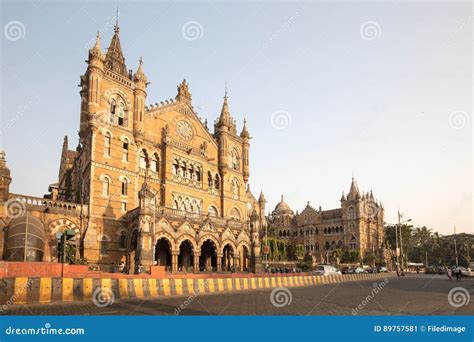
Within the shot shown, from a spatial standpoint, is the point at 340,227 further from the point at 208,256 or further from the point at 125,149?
the point at 125,149

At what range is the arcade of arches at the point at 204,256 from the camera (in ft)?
121

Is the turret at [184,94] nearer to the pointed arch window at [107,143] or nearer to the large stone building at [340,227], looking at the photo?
the pointed arch window at [107,143]

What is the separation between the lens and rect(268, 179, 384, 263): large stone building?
301ft

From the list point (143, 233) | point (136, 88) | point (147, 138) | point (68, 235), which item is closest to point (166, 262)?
point (143, 233)

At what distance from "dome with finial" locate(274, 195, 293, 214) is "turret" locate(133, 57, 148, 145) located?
74.4m

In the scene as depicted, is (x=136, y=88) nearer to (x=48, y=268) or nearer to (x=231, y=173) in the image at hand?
(x=231, y=173)

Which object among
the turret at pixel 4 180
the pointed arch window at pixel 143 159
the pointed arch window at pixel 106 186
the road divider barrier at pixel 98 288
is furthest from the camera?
the pointed arch window at pixel 143 159

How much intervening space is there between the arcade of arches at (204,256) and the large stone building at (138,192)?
10 centimetres

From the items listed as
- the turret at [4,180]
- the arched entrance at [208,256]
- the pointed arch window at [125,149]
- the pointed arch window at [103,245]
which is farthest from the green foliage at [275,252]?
the turret at [4,180]

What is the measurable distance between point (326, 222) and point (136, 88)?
69689 mm

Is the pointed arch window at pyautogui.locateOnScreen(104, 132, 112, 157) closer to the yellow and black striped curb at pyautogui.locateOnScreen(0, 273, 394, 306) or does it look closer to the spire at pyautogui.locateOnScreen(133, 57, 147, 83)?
the spire at pyautogui.locateOnScreen(133, 57, 147, 83)

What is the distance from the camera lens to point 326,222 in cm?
9881

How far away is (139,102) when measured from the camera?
4034 cm

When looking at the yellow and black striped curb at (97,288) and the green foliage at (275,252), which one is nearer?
the yellow and black striped curb at (97,288)
